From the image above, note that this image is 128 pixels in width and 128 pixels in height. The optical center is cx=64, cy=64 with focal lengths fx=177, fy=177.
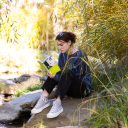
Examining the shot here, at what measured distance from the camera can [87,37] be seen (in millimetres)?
2219

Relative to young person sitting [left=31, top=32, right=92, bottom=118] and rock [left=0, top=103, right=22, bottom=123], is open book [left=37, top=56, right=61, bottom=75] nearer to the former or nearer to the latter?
young person sitting [left=31, top=32, right=92, bottom=118]

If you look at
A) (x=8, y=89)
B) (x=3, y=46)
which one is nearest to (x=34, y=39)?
(x=3, y=46)

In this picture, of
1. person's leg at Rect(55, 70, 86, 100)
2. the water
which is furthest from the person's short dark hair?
the water

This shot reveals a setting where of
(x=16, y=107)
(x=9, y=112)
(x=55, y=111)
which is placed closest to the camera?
(x=55, y=111)

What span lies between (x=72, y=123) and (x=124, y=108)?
0.58 meters

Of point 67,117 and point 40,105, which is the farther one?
point 40,105

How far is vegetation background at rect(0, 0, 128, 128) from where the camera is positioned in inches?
65.0

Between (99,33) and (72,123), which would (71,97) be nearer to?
(72,123)

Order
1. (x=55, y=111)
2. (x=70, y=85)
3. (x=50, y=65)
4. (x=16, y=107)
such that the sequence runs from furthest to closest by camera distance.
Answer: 1. (x=16, y=107)
2. (x=70, y=85)
3. (x=50, y=65)
4. (x=55, y=111)

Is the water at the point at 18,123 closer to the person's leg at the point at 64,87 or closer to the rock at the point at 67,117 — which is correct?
the rock at the point at 67,117

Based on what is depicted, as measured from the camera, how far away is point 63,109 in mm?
2021

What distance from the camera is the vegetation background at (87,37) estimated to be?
1651 millimetres

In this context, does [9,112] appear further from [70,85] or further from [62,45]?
[62,45]

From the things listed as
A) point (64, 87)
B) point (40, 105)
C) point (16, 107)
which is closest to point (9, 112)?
point (16, 107)
